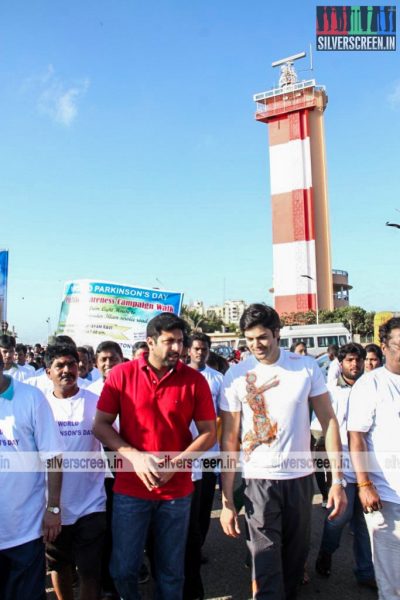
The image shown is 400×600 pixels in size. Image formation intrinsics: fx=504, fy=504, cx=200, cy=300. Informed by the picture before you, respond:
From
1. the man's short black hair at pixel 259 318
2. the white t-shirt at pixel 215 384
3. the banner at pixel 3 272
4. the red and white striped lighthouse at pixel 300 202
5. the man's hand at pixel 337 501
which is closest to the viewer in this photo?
the man's hand at pixel 337 501

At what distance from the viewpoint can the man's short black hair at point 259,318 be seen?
10.1 feet

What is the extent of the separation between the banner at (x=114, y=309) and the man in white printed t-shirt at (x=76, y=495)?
5.34 m

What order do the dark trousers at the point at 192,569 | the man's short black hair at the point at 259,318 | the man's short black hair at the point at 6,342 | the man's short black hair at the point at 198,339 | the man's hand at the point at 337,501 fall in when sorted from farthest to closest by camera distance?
1. the man's short black hair at the point at 6,342
2. the man's short black hair at the point at 198,339
3. the dark trousers at the point at 192,569
4. the man's short black hair at the point at 259,318
5. the man's hand at the point at 337,501

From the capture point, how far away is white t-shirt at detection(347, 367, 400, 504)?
9.71 feet

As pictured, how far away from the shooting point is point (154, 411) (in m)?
2.91

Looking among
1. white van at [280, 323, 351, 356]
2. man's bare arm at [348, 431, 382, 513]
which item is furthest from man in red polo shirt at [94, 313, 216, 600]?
white van at [280, 323, 351, 356]

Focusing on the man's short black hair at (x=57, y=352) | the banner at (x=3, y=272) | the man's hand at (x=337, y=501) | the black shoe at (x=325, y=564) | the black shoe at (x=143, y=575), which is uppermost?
the banner at (x=3, y=272)

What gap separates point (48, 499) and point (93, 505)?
15.2 inches

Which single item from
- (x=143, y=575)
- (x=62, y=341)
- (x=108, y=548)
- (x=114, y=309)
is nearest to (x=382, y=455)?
(x=108, y=548)

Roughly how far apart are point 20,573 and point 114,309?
20.6 feet

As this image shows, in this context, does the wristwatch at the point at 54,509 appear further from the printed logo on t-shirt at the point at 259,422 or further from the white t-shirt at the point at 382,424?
the white t-shirt at the point at 382,424

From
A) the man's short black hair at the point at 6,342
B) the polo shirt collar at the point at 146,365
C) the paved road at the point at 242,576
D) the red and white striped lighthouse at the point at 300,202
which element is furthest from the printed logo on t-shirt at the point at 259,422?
the red and white striped lighthouse at the point at 300,202

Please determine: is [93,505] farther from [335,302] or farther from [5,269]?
[335,302]

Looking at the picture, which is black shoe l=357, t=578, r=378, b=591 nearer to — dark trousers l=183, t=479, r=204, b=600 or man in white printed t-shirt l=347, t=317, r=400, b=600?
man in white printed t-shirt l=347, t=317, r=400, b=600
